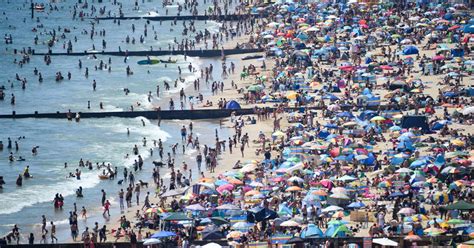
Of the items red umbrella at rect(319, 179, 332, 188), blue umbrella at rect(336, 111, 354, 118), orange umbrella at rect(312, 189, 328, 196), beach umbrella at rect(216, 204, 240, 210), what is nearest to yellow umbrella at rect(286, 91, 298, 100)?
blue umbrella at rect(336, 111, 354, 118)

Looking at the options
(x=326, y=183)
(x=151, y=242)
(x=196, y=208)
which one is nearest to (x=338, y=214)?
(x=326, y=183)

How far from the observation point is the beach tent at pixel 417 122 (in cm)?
5175

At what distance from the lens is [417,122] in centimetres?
5181

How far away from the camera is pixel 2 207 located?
47.1 m

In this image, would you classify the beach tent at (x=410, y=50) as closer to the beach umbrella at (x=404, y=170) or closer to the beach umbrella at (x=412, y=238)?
the beach umbrella at (x=404, y=170)

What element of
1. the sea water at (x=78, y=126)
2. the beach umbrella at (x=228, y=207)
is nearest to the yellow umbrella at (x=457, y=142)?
the sea water at (x=78, y=126)

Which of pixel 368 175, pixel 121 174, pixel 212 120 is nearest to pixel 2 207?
pixel 121 174

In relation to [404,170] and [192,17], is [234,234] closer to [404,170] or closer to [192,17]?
[404,170]

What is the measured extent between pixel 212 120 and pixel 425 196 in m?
23.8

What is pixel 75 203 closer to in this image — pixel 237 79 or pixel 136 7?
pixel 237 79

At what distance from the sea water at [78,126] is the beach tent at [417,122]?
9.46 meters

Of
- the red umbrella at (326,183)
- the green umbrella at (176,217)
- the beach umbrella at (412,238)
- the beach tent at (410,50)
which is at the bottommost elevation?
the green umbrella at (176,217)

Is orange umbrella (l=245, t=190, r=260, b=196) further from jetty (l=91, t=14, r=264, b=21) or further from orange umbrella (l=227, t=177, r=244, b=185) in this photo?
jetty (l=91, t=14, r=264, b=21)

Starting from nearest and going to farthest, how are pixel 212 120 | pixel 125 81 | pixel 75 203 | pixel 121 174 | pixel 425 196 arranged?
1. pixel 425 196
2. pixel 75 203
3. pixel 121 174
4. pixel 212 120
5. pixel 125 81
